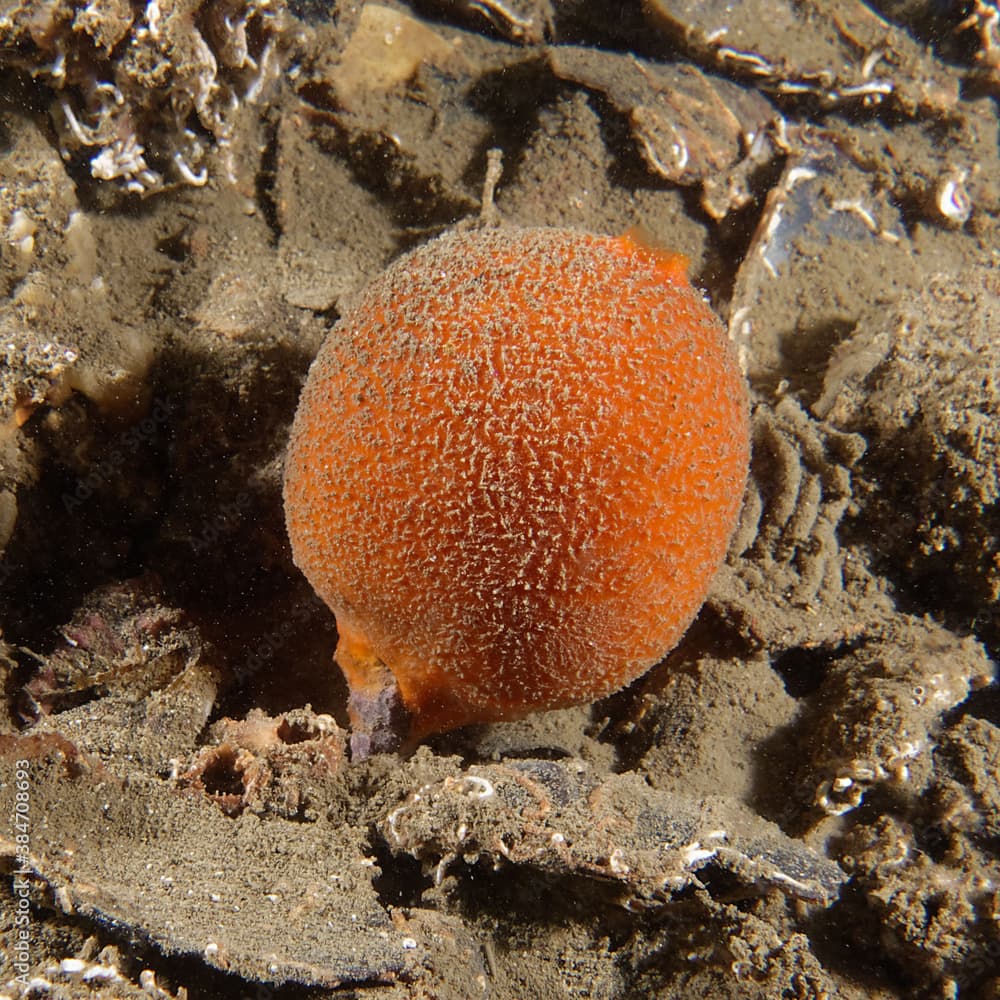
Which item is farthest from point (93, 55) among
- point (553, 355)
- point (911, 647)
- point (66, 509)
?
point (911, 647)

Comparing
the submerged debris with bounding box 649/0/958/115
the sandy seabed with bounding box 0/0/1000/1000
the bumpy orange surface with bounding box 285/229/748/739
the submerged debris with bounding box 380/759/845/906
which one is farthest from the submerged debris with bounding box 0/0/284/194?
the submerged debris with bounding box 380/759/845/906

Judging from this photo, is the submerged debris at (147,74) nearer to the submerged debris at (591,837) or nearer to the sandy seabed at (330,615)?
the sandy seabed at (330,615)

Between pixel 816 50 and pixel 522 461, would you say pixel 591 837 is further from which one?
pixel 816 50

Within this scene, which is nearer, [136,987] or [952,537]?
[136,987]

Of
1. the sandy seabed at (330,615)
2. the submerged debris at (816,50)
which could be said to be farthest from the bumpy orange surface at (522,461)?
the submerged debris at (816,50)

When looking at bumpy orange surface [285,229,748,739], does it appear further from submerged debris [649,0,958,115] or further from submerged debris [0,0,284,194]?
submerged debris [649,0,958,115]

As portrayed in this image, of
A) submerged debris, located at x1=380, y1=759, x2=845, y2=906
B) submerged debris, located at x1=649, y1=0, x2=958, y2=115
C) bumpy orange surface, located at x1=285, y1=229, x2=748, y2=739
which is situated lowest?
submerged debris, located at x1=380, y1=759, x2=845, y2=906

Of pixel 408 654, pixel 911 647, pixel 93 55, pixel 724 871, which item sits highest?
pixel 93 55

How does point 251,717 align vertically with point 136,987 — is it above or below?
above

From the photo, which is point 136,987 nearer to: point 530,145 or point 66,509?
point 66,509
